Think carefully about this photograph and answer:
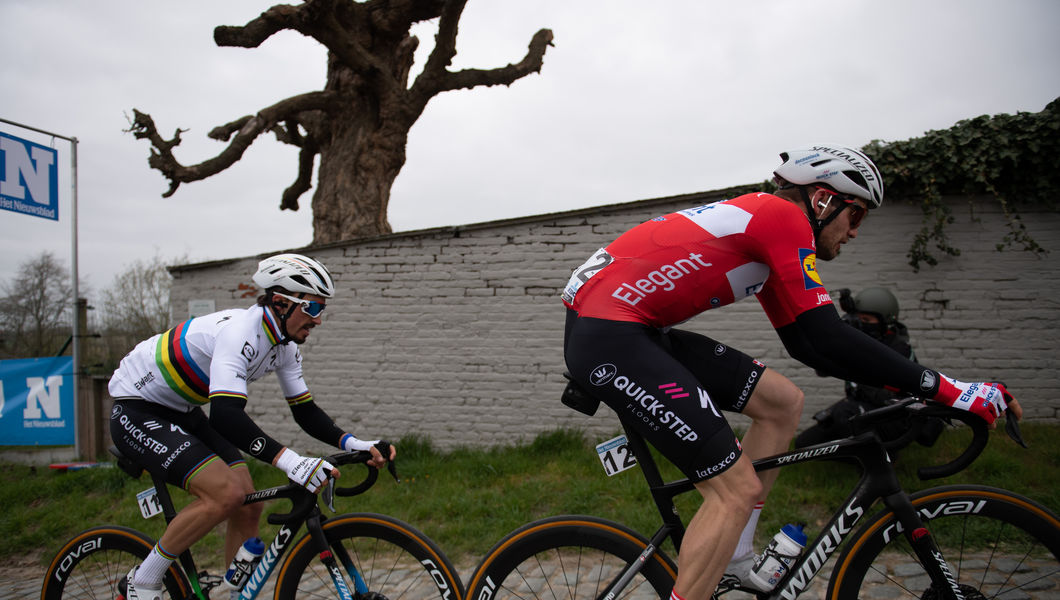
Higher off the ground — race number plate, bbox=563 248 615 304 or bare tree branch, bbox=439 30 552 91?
bare tree branch, bbox=439 30 552 91

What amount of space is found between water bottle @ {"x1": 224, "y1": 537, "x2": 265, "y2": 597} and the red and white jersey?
186cm

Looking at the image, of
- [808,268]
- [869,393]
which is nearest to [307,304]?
[808,268]

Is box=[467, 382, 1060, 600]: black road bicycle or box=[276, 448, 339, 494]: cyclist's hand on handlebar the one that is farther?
box=[276, 448, 339, 494]: cyclist's hand on handlebar

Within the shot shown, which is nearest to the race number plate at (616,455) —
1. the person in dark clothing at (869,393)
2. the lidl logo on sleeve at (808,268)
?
the lidl logo on sleeve at (808,268)

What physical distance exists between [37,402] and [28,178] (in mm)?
2980

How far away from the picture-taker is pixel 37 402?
8.16 meters

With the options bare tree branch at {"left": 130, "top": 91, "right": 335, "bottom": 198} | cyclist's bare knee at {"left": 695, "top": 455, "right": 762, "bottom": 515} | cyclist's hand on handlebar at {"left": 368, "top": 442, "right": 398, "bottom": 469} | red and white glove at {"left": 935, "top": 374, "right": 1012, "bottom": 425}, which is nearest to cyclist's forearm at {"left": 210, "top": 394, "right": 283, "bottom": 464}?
cyclist's hand on handlebar at {"left": 368, "top": 442, "right": 398, "bottom": 469}

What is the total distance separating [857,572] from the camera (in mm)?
2150

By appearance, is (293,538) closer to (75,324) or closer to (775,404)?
(775,404)

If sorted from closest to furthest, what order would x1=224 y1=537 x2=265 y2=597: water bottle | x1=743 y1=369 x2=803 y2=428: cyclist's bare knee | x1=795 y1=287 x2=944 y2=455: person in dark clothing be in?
x1=743 y1=369 x2=803 y2=428: cyclist's bare knee
x1=224 y1=537 x2=265 y2=597: water bottle
x1=795 y1=287 x2=944 y2=455: person in dark clothing

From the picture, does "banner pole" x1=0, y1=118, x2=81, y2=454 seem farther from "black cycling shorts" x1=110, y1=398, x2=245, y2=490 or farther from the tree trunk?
"black cycling shorts" x1=110, y1=398, x2=245, y2=490

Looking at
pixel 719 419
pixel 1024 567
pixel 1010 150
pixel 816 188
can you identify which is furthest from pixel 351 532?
pixel 1010 150

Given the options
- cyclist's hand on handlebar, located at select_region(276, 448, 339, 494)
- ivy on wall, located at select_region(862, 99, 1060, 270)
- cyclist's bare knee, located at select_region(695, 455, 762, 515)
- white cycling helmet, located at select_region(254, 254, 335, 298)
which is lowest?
cyclist's hand on handlebar, located at select_region(276, 448, 339, 494)

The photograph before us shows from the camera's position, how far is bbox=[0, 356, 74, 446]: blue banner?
26.5 ft
